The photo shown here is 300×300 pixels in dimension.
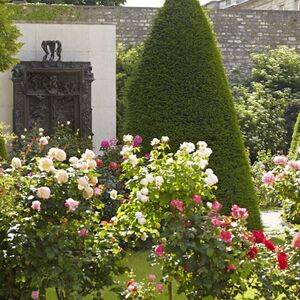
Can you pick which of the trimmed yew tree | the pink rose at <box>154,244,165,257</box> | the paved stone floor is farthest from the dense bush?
the pink rose at <box>154,244,165,257</box>

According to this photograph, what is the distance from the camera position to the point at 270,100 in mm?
20188

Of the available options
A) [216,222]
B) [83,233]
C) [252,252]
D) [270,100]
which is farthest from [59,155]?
[270,100]

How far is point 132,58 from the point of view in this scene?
18.8 meters

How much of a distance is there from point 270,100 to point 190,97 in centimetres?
1199

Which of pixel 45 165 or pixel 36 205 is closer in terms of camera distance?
pixel 36 205

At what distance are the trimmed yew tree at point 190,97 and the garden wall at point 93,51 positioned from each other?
3.13 meters

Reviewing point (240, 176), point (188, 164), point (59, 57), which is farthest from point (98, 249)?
point (59, 57)

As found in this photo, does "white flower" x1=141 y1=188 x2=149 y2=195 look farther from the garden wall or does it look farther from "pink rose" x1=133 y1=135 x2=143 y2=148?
the garden wall

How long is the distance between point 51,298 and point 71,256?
181cm

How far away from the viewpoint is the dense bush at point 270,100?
19062 mm

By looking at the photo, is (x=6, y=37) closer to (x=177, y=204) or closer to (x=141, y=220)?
(x=141, y=220)

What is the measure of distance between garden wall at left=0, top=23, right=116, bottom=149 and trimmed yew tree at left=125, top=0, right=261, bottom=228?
3.13 meters

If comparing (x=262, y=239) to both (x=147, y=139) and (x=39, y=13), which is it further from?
(x=39, y=13)

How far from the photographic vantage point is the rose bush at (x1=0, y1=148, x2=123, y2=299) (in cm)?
443
